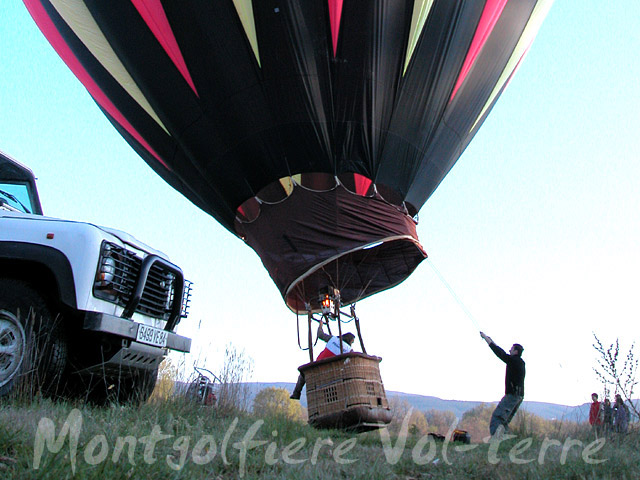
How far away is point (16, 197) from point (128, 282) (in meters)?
1.70

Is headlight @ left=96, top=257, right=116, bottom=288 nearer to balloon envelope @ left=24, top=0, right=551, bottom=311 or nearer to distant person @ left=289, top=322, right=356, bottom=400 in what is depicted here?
balloon envelope @ left=24, top=0, right=551, bottom=311

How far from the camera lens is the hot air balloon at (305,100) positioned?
6492 millimetres

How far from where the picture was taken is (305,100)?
21.6ft

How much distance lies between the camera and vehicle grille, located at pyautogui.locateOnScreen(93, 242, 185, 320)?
4203 millimetres

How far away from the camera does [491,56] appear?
25.5 ft

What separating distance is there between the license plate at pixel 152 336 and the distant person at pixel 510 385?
4.62 metres

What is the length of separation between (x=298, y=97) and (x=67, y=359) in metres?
3.85

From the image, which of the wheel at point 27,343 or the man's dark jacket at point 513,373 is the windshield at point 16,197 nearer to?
the wheel at point 27,343

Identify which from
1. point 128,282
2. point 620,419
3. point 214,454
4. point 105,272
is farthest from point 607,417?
point 105,272

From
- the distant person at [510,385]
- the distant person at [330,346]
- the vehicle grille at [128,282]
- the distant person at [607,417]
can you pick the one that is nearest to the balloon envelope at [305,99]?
the distant person at [330,346]

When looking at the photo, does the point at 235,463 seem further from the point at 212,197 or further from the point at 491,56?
the point at 491,56

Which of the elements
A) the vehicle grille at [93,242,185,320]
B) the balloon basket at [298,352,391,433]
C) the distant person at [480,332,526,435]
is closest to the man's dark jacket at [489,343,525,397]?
the distant person at [480,332,526,435]

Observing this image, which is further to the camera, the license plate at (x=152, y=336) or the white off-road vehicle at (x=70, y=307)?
the license plate at (x=152, y=336)

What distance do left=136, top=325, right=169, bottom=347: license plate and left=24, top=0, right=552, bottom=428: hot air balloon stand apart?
255cm
